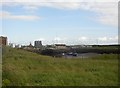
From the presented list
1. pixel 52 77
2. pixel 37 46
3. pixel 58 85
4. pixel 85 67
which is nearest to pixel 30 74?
pixel 52 77

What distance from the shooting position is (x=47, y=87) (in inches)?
591

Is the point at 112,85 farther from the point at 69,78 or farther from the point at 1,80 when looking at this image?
the point at 1,80

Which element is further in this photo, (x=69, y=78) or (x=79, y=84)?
(x=69, y=78)

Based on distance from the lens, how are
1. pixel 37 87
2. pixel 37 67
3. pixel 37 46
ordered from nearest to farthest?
pixel 37 87, pixel 37 67, pixel 37 46

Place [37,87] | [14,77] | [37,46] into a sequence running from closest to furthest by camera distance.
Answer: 1. [37,87]
2. [14,77]
3. [37,46]

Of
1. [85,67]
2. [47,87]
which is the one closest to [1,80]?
[47,87]

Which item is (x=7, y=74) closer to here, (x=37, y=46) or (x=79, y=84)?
(x=79, y=84)

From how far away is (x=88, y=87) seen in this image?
1559 centimetres

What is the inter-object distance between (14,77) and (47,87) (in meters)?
1.97

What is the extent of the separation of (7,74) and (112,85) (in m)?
5.89

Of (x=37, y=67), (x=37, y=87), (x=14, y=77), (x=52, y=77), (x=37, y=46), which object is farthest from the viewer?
(x=37, y=46)

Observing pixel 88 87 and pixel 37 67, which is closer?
pixel 88 87

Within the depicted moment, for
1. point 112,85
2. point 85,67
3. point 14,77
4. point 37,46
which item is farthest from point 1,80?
point 37,46

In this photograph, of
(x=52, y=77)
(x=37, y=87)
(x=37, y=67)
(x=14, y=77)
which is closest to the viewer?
(x=37, y=87)
